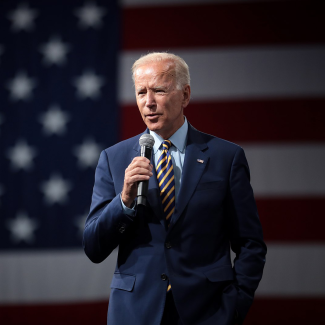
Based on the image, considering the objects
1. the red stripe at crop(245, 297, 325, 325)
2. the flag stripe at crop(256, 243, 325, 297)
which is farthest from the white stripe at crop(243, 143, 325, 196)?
the red stripe at crop(245, 297, 325, 325)

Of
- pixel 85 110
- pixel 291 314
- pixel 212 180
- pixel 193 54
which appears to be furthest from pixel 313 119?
pixel 212 180

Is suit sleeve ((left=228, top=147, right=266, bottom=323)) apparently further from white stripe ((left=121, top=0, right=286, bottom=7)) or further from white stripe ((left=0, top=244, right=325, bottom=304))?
white stripe ((left=121, top=0, right=286, bottom=7))

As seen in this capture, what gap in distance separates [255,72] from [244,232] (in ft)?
6.38

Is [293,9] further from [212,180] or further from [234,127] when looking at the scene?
[212,180]

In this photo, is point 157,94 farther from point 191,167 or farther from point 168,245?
point 168,245

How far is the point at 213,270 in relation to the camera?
121 cm

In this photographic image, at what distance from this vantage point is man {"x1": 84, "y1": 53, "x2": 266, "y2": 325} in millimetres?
1167

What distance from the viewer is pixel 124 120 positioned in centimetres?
302

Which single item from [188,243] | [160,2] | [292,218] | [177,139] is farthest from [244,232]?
[160,2]

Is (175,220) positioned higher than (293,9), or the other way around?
(293,9)

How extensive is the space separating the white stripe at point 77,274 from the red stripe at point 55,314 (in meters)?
0.05

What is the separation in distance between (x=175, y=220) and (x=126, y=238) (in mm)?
179

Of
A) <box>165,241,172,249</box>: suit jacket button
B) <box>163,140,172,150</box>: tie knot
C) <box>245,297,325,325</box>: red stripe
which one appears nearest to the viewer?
<box>165,241,172,249</box>: suit jacket button

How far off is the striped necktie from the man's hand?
0.13 metres
